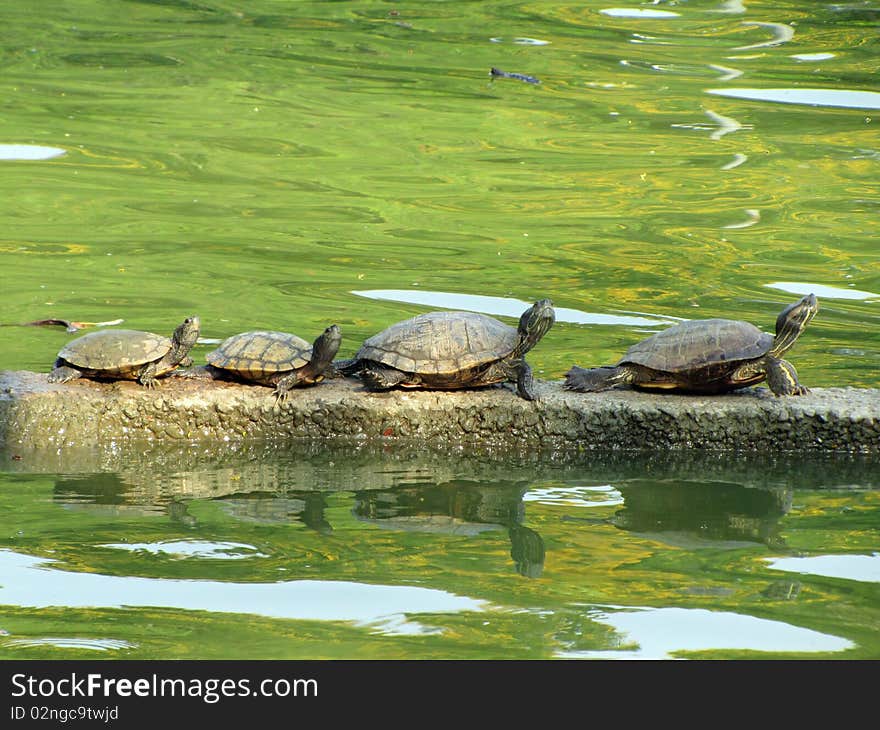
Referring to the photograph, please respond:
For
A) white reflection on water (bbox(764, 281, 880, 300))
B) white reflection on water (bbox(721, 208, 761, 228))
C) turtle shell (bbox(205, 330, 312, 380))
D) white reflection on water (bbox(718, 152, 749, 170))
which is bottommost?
white reflection on water (bbox(764, 281, 880, 300))

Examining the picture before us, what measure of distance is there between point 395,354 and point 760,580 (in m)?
2.06

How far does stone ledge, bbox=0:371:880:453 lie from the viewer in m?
6.11

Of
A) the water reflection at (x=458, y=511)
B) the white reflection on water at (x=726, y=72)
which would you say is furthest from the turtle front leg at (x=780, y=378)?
the white reflection on water at (x=726, y=72)

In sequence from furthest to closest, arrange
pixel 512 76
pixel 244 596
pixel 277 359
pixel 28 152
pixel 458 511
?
pixel 512 76 → pixel 28 152 → pixel 277 359 → pixel 458 511 → pixel 244 596

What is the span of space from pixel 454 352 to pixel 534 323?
0.37 metres

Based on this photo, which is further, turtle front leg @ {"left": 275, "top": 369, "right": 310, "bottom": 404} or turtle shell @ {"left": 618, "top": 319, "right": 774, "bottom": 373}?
turtle front leg @ {"left": 275, "top": 369, "right": 310, "bottom": 404}

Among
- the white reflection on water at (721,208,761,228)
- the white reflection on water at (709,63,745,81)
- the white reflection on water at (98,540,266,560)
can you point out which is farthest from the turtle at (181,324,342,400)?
the white reflection on water at (709,63,745,81)

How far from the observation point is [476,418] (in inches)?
243

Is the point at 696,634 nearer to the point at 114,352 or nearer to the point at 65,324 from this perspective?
the point at 114,352

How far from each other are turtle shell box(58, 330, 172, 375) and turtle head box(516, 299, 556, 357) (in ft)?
5.16

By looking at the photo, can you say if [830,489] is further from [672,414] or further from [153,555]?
[153,555]

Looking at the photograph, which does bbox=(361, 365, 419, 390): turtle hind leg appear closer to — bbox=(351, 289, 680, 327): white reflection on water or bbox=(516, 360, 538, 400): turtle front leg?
bbox=(516, 360, 538, 400): turtle front leg

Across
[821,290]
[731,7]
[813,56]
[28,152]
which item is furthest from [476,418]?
[731,7]

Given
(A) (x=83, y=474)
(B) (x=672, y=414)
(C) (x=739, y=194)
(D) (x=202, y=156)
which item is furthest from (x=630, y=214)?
(A) (x=83, y=474)
